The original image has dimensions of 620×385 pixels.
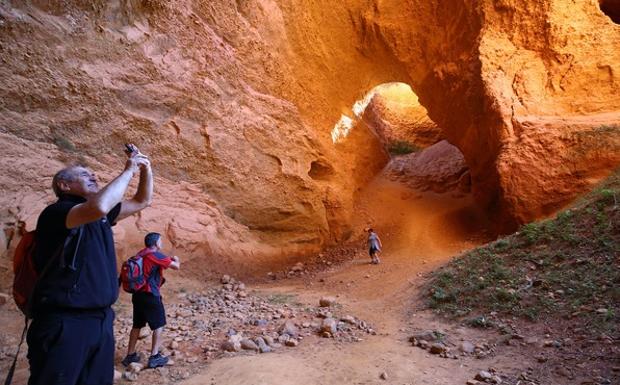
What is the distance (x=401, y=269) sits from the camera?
8.38 m

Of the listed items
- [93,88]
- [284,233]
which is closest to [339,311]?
[284,233]

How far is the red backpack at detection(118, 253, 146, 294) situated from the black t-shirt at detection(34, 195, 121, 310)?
1.59 m

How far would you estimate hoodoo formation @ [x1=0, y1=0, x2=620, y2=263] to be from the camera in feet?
21.8

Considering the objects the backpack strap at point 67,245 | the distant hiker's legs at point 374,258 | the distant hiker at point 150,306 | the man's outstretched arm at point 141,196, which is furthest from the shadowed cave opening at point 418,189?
the backpack strap at point 67,245

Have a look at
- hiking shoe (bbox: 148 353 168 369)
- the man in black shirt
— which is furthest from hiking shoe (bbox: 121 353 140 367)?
the man in black shirt

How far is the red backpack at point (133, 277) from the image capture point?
13.5 feet

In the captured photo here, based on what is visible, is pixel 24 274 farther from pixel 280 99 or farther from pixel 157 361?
pixel 280 99

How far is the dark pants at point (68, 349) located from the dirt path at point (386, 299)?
1.36 m

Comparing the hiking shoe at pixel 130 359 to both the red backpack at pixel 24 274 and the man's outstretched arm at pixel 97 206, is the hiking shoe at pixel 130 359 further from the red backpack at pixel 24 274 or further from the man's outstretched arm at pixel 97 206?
the man's outstretched arm at pixel 97 206

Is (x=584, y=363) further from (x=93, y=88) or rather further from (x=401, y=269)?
(x=93, y=88)

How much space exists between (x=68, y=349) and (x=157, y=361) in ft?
6.05

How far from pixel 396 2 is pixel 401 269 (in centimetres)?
786

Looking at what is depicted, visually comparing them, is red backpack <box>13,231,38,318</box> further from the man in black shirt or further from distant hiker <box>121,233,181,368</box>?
distant hiker <box>121,233,181,368</box>

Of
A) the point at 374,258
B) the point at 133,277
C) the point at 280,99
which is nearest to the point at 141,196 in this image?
the point at 133,277
